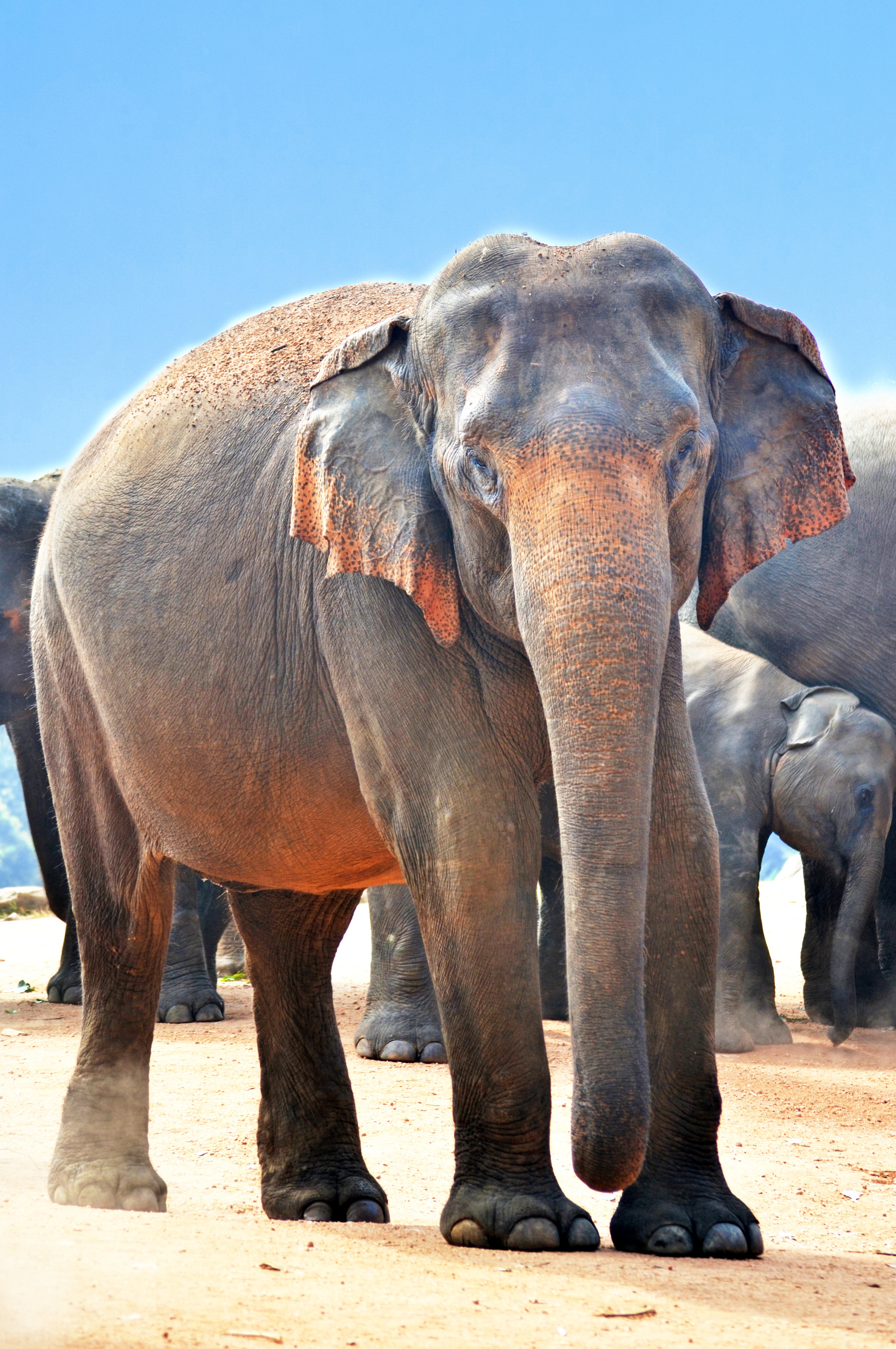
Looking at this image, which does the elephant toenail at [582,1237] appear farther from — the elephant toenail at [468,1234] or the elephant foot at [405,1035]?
the elephant foot at [405,1035]

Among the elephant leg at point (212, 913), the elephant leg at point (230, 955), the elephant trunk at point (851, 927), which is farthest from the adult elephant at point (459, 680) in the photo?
the elephant leg at point (230, 955)

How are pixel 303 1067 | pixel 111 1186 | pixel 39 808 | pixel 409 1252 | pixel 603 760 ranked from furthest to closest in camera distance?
pixel 39 808 → pixel 303 1067 → pixel 111 1186 → pixel 409 1252 → pixel 603 760

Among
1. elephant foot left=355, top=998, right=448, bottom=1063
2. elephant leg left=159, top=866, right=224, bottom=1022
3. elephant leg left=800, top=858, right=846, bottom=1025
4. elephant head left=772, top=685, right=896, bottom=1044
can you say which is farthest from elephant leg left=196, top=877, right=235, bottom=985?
elephant head left=772, top=685, right=896, bottom=1044

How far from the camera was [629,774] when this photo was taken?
3.22 m

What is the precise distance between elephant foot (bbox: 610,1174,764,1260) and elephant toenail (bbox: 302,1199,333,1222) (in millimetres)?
1093

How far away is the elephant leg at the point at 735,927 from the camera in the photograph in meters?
7.91

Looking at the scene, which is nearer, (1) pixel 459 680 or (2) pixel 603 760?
(2) pixel 603 760

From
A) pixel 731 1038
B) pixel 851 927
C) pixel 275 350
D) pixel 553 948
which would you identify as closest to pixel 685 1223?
pixel 275 350

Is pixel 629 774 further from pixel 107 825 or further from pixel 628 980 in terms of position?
pixel 107 825

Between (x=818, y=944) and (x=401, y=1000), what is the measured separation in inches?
98.5

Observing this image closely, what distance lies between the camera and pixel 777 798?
8555 mm

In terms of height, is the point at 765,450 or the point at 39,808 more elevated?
the point at 39,808

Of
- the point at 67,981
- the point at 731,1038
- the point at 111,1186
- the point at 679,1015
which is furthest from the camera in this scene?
the point at 67,981

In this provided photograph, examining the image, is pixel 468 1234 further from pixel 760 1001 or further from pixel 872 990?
pixel 872 990
